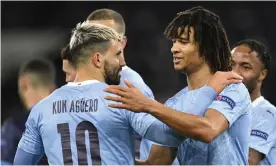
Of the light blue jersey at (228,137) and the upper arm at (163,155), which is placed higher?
the light blue jersey at (228,137)

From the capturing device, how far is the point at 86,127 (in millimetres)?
4207

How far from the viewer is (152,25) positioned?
40.5 ft

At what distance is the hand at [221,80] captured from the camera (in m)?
4.29

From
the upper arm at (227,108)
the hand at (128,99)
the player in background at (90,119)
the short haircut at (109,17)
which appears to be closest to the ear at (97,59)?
the player in background at (90,119)

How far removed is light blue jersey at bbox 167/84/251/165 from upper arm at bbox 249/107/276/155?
135 cm

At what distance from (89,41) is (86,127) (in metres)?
0.54

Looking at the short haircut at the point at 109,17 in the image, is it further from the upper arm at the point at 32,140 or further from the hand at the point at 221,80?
the hand at the point at 221,80

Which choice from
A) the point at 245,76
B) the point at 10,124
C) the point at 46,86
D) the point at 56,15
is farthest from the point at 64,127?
the point at 56,15

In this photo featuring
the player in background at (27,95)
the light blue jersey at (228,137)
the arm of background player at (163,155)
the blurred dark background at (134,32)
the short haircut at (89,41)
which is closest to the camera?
the light blue jersey at (228,137)

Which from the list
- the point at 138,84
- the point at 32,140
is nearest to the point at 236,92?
the point at 32,140

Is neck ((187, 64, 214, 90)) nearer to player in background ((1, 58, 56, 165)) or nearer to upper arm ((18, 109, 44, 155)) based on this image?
upper arm ((18, 109, 44, 155))

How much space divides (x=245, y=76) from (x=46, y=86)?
2674mm

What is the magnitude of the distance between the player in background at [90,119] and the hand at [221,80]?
15.5 inches

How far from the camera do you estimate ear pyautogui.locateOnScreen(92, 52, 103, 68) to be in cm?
434
